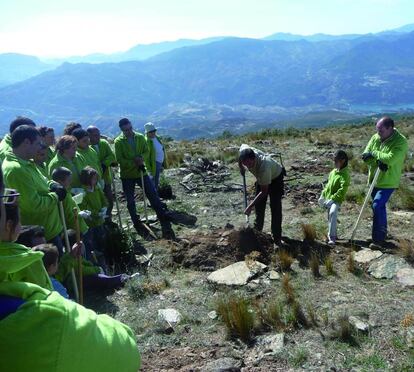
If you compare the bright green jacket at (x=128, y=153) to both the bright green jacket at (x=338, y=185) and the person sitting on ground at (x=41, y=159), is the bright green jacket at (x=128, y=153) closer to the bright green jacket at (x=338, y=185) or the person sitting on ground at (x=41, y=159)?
the person sitting on ground at (x=41, y=159)

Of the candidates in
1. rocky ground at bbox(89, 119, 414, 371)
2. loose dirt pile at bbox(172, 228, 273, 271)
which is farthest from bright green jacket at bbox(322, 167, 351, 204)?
loose dirt pile at bbox(172, 228, 273, 271)

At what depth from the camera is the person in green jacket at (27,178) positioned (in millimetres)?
4820

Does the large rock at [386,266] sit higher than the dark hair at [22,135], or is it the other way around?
the dark hair at [22,135]

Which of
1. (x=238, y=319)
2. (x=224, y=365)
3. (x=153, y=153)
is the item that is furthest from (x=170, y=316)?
(x=153, y=153)

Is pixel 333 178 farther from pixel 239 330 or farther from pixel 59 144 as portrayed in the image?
pixel 59 144

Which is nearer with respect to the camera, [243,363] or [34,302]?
[34,302]

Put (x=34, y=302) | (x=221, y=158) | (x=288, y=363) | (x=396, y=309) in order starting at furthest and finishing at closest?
(x=221, y=158) < (x=396, y=309) < (x=288, y=363) < (x=34, y=302)

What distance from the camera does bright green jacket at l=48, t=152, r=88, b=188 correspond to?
6.47 m

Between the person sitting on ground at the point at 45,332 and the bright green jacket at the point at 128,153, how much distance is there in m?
7.31

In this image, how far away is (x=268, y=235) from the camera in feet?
25.1

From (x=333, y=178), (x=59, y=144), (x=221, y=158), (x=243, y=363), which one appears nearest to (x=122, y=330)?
(x=243, y=363)

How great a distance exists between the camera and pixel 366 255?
6.58 metres

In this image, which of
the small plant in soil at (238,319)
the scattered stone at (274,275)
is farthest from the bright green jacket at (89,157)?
the small plant in soil at (238,319)

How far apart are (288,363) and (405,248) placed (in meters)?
3.34
